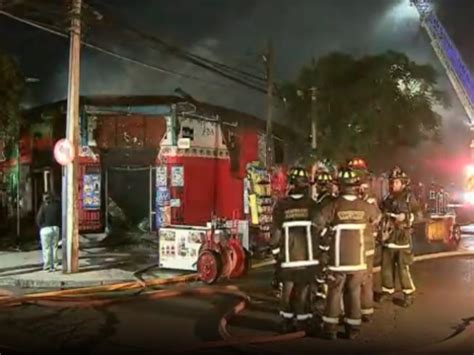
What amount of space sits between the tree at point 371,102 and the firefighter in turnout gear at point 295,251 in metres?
23.1

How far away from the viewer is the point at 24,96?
2372 centimetres

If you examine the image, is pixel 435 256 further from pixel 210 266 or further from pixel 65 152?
pixel 65 152

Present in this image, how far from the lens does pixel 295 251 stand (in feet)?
30.5

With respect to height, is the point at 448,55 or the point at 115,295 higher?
the point at 448,55

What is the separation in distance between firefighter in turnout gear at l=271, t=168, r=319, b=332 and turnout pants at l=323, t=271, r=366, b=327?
38cm

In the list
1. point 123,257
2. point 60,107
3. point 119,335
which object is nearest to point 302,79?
point 60,107

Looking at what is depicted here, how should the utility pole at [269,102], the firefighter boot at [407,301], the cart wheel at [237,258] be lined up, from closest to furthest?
the firefighter boot at [407,301] < the cart wheel at [237,258] < the utility pole at [269,102]

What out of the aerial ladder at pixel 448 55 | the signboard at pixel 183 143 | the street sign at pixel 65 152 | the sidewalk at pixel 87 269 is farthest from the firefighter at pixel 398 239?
the aerial ladder at pixel 448 55

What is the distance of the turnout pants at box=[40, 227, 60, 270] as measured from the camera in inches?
635

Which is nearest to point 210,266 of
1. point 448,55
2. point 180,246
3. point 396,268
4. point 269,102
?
point 180,246

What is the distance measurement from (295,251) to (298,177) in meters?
0.94

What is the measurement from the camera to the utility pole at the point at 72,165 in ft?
52.6

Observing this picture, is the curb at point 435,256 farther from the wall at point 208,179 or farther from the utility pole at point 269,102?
the wall at point 208,179

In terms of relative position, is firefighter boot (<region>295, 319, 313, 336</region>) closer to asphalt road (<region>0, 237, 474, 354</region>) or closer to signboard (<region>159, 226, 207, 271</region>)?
asphalt road (<region>0, 237, 474, 354</region>)
